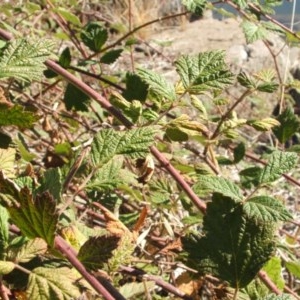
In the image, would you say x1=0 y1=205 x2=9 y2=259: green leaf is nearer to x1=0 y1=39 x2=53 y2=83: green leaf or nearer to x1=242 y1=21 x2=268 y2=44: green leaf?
x1=0 y1=39 x2=53 y2=83: green leaf

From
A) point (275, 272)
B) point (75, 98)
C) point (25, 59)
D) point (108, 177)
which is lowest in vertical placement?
point (275, 272)

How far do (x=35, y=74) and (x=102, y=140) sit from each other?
0.14 meters

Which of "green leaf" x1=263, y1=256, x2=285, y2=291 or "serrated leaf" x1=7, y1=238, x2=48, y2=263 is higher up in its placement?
"serrated leaf" x1=7, y1=238, x2=48, y2=263

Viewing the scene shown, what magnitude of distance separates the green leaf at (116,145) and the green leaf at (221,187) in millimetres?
131

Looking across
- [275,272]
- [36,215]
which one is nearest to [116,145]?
[36,215]

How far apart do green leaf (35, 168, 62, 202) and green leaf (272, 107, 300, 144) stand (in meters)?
0.74

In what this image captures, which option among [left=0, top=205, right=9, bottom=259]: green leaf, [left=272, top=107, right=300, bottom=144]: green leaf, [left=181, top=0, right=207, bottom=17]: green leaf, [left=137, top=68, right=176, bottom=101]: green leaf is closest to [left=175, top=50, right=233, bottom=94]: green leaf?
[left=137, top=68, right=176, bottom=101]: green leaf

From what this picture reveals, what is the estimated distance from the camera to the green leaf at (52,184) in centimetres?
67

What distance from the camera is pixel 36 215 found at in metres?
0.60

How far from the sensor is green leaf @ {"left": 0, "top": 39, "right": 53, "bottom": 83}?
0.77m

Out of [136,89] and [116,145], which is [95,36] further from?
[116,145]

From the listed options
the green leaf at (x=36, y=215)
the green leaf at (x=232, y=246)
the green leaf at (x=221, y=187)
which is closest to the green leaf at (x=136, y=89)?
the green leaf at (x=221, y=187)

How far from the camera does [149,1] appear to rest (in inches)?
298

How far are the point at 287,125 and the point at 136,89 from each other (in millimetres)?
396
